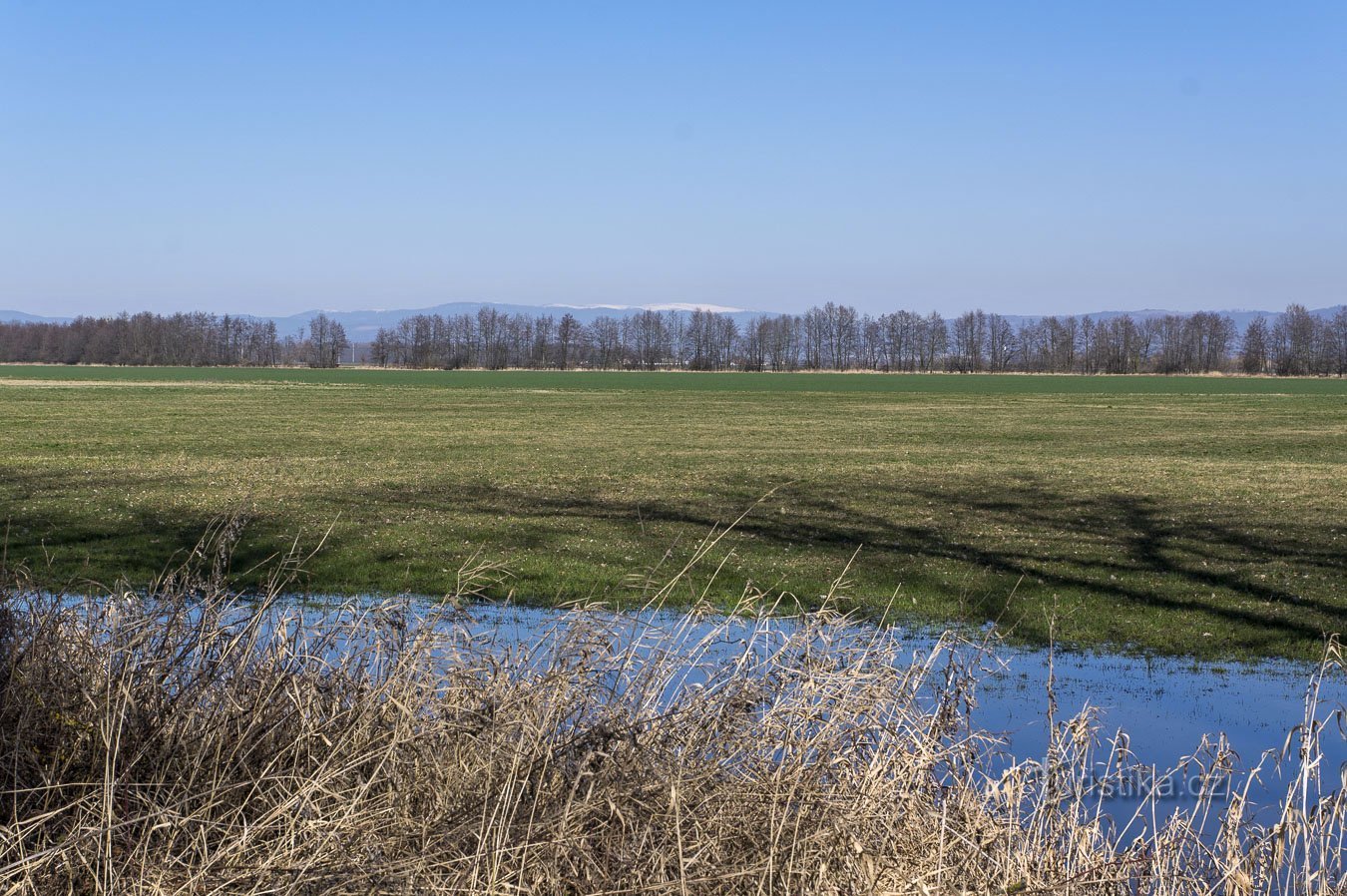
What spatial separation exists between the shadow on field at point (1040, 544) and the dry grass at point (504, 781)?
4020 mm

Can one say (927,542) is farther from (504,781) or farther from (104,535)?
(504,781)

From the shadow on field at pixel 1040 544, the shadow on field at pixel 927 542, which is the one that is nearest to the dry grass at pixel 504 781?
the shadow on field at pixel 1040 544

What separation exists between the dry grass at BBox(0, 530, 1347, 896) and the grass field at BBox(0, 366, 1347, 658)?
906mm

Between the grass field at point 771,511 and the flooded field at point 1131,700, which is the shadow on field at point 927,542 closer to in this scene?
the grass field at point 771,511

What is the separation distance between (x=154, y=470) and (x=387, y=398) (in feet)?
144

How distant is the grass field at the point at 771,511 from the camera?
13359 mm

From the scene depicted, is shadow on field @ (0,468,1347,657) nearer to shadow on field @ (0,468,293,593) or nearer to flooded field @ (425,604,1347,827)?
shadow on field @ (0,468,293,593)

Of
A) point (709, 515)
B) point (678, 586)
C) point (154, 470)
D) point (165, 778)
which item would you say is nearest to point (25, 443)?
point (154, 470)

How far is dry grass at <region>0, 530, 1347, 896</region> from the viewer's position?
4.59 m

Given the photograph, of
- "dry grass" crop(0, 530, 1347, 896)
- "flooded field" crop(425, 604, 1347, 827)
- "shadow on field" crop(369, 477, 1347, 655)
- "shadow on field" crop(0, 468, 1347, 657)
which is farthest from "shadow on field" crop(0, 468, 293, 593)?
"dry grass" crop(0, 530, 1347, 896)

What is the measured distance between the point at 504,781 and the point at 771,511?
15087 millimetres

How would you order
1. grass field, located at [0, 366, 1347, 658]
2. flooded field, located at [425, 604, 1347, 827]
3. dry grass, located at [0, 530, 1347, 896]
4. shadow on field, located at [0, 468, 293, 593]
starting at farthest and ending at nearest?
1. shadow on field, located at [0, 468, 293, 593]
2. grass field, located at [0, 366, 1347, 658]
3. flooded field, located at [425, 604, 1347, 827]
4. dry grass, located at [0, 530, 1347, 896]

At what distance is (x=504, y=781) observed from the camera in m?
5.07

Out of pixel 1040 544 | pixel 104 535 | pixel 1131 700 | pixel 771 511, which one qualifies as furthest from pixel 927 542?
pixel 104 535
